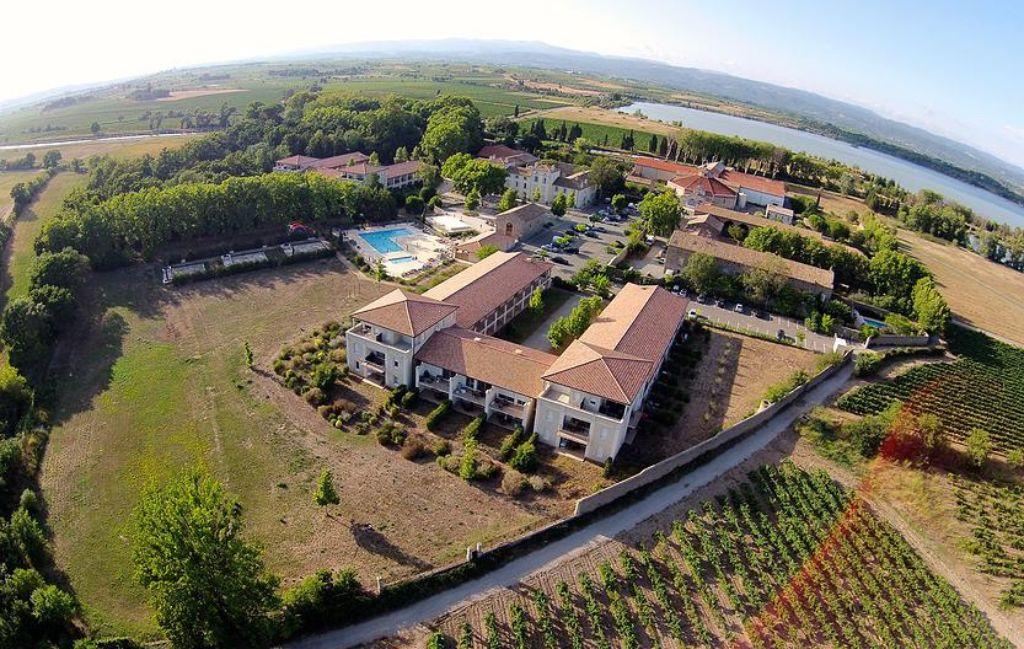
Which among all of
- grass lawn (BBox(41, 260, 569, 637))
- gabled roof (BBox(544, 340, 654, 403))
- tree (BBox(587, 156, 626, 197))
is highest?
tree (BBox(587, 156, 626, 197))

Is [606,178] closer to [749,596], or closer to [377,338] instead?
[377,338]

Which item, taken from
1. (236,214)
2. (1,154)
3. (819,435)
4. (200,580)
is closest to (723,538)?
(819,435)

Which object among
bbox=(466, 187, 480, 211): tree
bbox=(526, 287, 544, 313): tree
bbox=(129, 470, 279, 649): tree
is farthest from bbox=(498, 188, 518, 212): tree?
bbox=(129, 470, 279, 649): tree

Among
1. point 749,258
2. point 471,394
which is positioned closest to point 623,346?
point 471,394

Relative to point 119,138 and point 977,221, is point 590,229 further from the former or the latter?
point 119,138

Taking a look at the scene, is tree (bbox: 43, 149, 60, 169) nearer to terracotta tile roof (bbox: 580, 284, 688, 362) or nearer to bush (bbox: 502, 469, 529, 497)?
terracotta tile roof (bbox: 580, 284, 688, 362)

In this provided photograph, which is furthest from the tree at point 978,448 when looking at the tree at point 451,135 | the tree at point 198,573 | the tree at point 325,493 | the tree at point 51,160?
the tree at point 51,160
